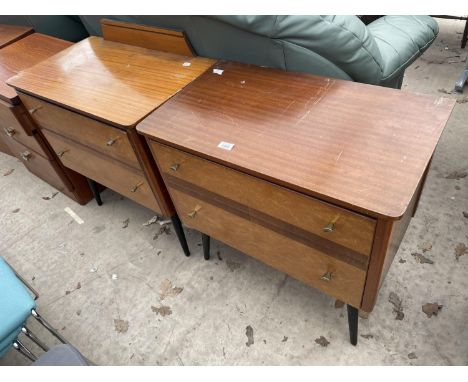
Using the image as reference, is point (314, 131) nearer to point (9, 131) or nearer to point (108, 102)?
point (108, 102)

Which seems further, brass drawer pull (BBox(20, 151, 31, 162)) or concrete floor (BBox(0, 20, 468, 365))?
brass drawer pull (BBox(20, 151, 31, 162))

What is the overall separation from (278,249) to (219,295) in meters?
0.57

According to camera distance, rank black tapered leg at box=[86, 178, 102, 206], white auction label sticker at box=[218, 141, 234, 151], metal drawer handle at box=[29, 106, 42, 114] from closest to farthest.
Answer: white auction label sticker at box=[218, 141, 234, 151] < metal drawer handle at box=[29, 106, 42, 114] < black tapered leg at box=[86, 178, 102, 206]

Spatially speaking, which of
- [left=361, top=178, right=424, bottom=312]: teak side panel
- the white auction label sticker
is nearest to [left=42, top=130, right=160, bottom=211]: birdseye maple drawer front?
the white auction label sticker

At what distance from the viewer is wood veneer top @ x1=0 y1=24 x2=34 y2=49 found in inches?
84.7

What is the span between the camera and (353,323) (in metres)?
1.28

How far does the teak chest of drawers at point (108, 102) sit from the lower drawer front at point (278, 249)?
8.5 inches

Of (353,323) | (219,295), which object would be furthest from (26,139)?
(353,323)

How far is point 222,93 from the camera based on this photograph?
48.3 inches

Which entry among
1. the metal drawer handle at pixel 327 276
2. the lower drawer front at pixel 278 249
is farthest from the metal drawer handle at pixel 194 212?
the metal drawer handle at pixel 327 276

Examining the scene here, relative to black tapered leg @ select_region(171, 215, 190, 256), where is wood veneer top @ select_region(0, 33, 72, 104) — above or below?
above

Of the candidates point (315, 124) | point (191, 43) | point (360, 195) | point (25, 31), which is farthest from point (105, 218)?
point (360, 195)

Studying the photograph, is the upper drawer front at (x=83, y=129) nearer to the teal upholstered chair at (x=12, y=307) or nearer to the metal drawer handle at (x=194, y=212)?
the metal drawer handle at (x=194, y=212)

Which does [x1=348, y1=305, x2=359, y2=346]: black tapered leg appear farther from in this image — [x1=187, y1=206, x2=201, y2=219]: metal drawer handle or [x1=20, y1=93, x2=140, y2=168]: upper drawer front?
[x1=20, y1=93, x2=140, y2=168]: upper drawer front
